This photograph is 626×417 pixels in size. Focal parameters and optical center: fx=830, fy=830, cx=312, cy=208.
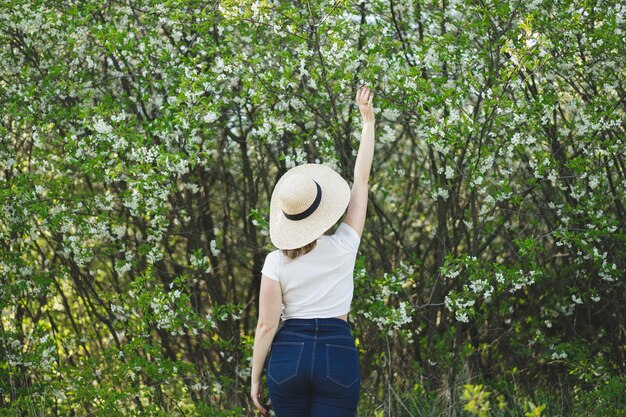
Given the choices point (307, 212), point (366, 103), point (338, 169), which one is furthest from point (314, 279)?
point (338, 169)

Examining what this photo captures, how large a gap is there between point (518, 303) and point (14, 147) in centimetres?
411

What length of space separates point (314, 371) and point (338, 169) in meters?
2.83

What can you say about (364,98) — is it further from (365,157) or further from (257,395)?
(257,395)

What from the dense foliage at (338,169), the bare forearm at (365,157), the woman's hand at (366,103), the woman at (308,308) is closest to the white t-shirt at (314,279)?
the woman at (308,308)

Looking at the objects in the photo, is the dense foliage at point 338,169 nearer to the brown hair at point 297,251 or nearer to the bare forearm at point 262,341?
the bare forearm at point 262,341

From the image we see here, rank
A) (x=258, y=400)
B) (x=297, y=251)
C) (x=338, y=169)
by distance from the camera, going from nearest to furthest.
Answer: (x=297, y=251)
(x=258, y=400)
(x=338, y=169)

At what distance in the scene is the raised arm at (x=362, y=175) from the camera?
3.09 m

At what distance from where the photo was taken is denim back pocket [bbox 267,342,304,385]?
9.37 feet

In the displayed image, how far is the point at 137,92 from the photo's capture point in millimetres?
5711

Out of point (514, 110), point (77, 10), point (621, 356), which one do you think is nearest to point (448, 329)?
point (621, 356)

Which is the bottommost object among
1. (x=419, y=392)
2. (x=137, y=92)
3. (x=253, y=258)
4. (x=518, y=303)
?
(x=419, y=392)

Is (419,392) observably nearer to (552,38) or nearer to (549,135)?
(549,135)

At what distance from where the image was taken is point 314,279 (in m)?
2.94

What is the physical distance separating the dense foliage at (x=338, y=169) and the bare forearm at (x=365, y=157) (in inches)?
55.1
